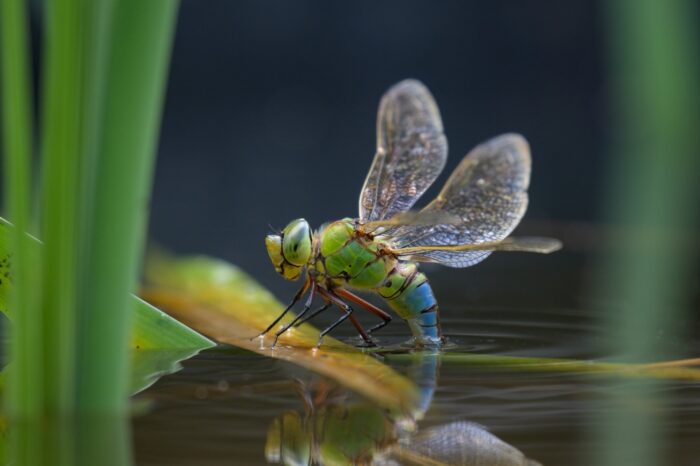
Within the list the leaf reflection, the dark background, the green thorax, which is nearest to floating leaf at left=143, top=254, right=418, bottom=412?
the leaf reflection

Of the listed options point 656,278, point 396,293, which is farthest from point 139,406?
point 656,278

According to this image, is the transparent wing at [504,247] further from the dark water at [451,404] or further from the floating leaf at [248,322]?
the floating leaf at [248,322]

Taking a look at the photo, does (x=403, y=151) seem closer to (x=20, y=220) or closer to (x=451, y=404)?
(x=451, y=404)

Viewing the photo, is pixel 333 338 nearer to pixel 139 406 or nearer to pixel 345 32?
pixel 139 406

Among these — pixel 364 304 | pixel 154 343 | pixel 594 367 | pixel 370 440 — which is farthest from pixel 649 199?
pixel 370 440

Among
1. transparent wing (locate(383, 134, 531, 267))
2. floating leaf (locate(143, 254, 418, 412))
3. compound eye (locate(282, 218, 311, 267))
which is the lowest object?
floating leaf (locate(143, 254, 418, 412))

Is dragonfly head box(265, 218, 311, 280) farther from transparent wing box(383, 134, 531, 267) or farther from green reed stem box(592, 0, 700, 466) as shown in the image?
green reed stem box(592, 0, 700, 466)

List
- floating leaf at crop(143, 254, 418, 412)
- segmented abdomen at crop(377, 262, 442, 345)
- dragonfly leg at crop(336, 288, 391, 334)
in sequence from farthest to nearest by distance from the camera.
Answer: dragonfly leg at crop(336, 288, 391, 334) < segmented abdomen at crop(377, 262, 442, 345) < floating leaf at crop(143, 254, 418, 412)
